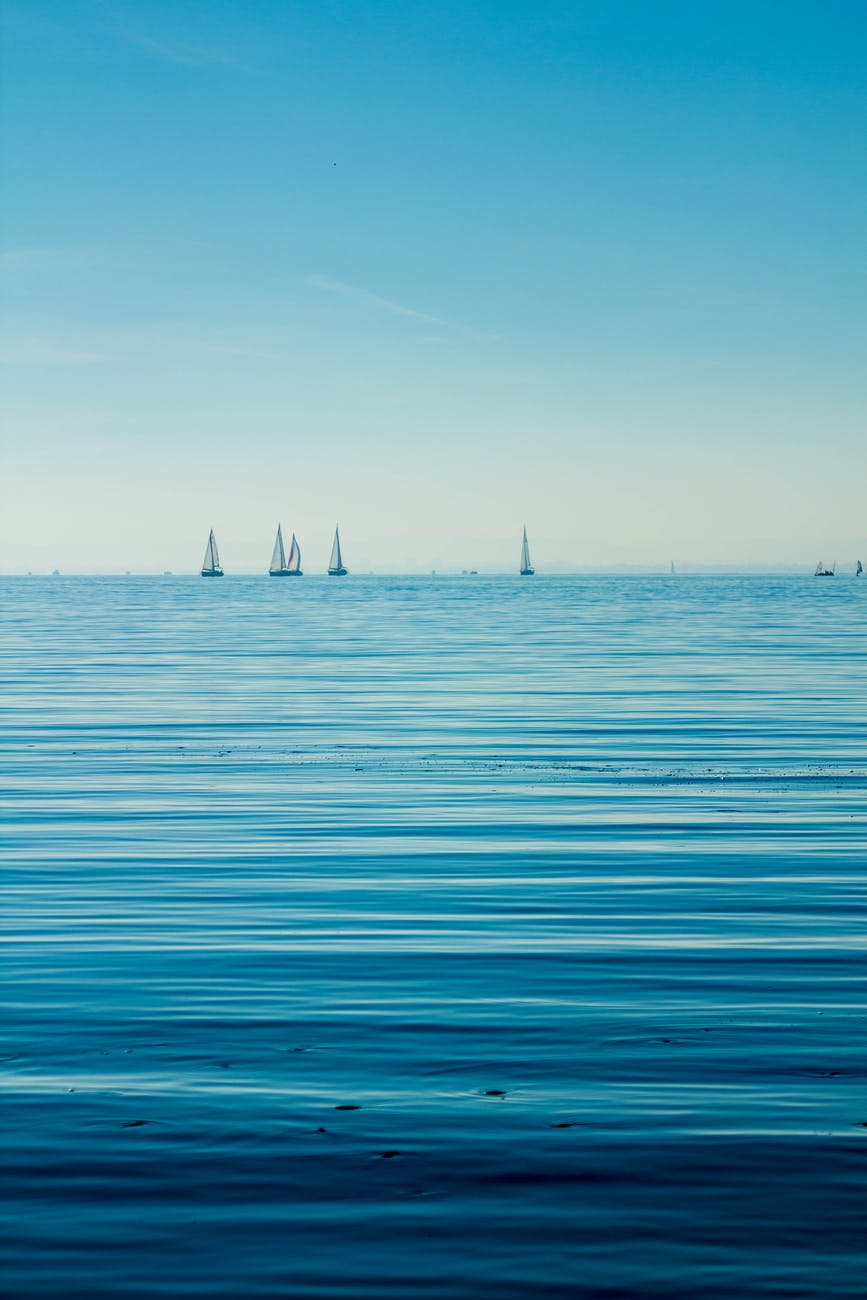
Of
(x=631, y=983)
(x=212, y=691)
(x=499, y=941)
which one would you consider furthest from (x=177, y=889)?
(x=212, y=691)

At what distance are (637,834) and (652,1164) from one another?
412 inches

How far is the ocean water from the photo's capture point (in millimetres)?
6945

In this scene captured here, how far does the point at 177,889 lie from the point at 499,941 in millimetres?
3931

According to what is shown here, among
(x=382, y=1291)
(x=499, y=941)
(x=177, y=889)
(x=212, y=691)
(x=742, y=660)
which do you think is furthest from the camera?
(x=742, y=660)

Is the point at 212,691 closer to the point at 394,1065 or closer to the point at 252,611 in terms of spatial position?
the point at 394,1065

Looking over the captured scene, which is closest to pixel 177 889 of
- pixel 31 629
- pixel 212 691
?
pixel 212 691

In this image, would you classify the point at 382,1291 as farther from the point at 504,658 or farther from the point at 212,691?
the point at 504,658

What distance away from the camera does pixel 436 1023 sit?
10195 mm

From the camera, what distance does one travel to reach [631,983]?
11.2 meters

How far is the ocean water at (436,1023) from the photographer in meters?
6.95

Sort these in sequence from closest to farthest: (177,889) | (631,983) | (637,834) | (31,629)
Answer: (631,983) → (177,889) → (637,834) → (31,629)

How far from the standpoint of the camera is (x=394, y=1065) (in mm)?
9250

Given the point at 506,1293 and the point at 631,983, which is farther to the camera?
the point at 631,983

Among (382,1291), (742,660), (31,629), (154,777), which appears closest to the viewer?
(382,1291)
